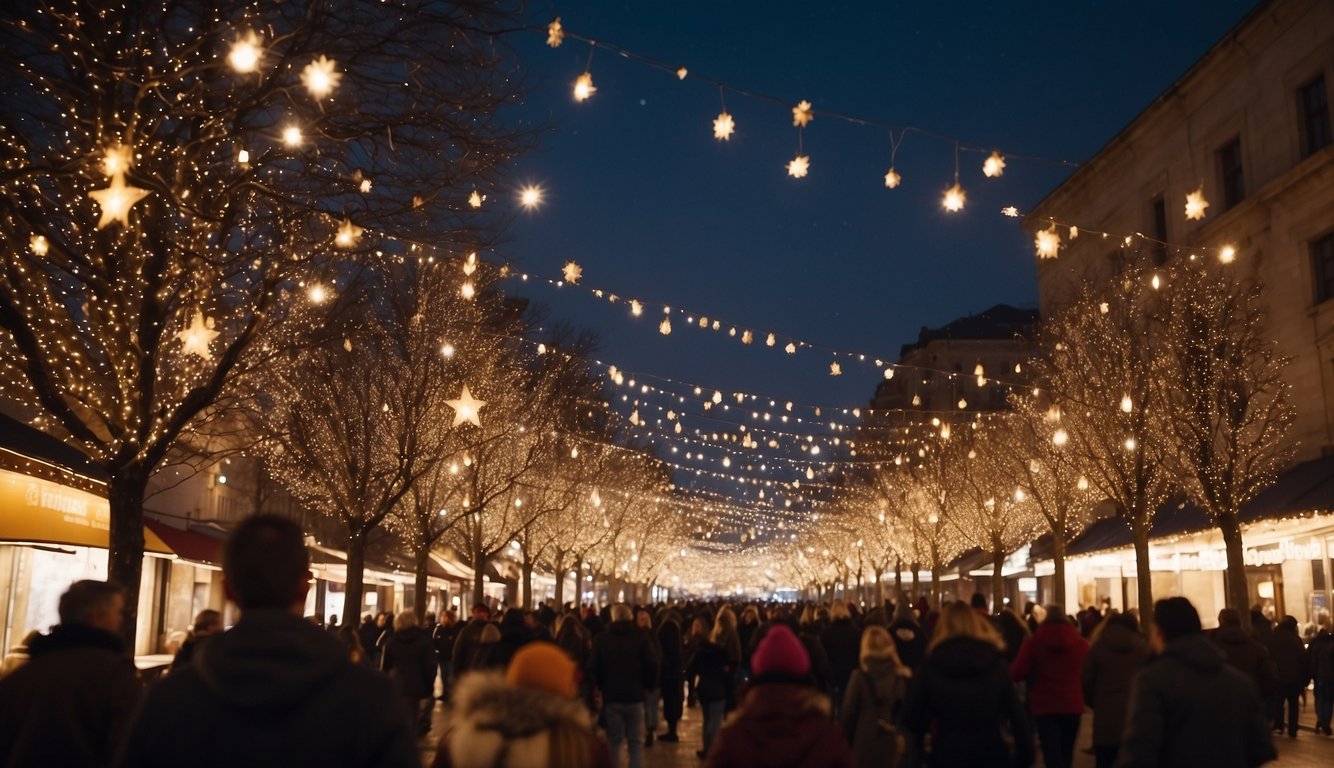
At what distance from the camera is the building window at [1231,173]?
32031 mm

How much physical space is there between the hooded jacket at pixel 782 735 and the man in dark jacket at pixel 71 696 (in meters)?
2.60

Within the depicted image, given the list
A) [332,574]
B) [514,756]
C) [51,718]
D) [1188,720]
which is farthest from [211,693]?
[332,574]

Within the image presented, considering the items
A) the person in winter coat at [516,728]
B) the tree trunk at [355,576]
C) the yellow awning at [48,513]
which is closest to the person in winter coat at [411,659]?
the yellow awning at [48,513]

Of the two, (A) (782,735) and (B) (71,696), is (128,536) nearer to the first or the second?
(B) (71,696)

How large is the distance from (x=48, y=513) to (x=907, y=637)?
1302cm

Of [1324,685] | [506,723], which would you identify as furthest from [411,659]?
[1324,685]

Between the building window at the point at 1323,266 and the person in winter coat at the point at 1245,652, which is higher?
the building window at the point at 1323,266

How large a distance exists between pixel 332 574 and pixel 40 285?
2298 cm

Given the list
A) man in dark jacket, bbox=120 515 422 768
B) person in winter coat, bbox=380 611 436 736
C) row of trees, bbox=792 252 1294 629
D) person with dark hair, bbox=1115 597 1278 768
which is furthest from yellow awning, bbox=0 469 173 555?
row of trees, bbox=792 252 1294 629

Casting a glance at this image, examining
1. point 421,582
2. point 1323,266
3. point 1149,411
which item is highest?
point 1323,266

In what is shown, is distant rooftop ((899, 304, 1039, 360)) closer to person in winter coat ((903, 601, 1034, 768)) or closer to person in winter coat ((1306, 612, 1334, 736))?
person in winter coat ((1306, 612, 1334, 736))

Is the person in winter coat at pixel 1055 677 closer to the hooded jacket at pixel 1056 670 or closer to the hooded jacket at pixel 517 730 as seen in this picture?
the hooded jacket at pixel 1056 670

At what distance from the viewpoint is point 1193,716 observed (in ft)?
20.4

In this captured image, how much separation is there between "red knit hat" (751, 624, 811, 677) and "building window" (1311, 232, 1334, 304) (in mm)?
26007
